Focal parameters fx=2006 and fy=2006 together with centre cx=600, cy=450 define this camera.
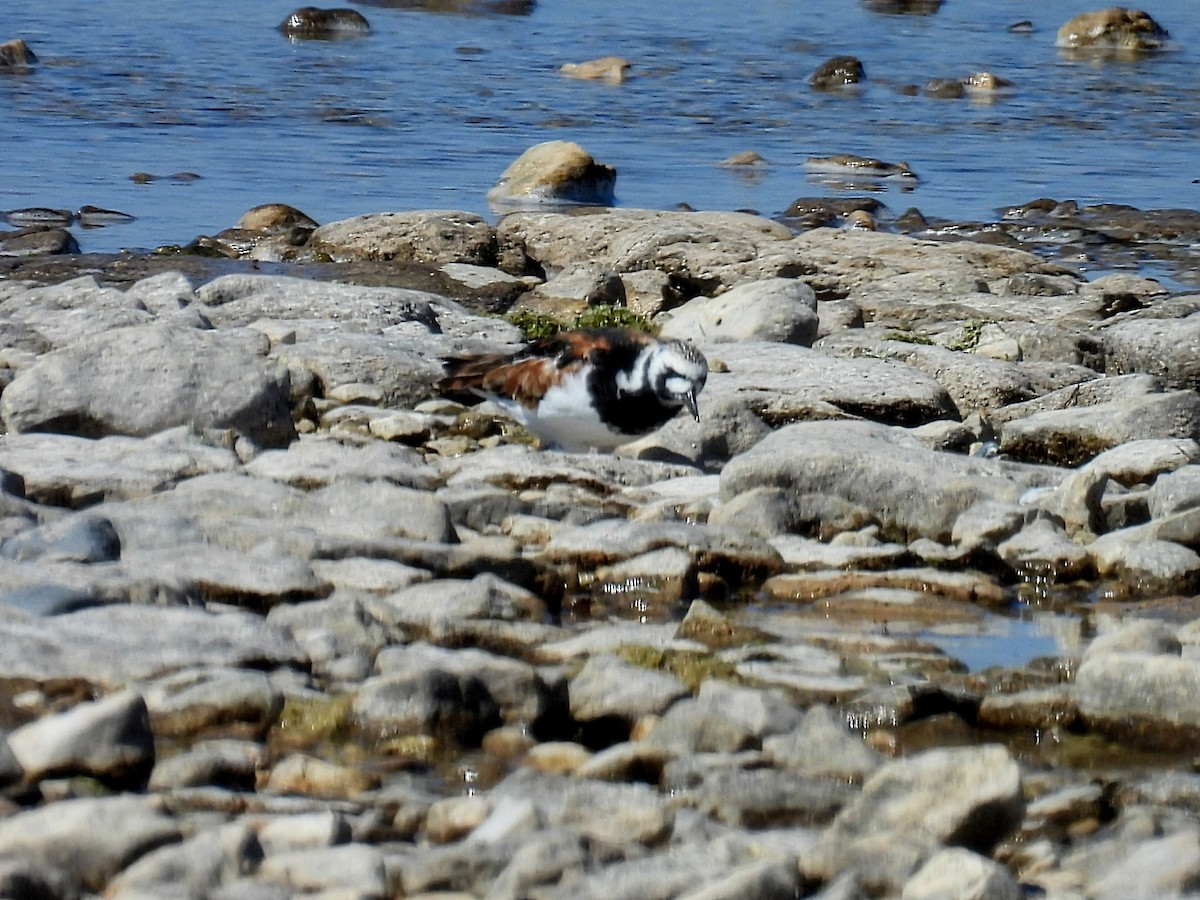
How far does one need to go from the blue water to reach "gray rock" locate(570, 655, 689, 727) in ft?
45.0

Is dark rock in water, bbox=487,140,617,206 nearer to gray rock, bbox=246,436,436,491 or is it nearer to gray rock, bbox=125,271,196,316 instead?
gray rock, bbox=125,271,196,316

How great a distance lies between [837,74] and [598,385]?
27259 millimetres

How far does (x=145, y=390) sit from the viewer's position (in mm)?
9695

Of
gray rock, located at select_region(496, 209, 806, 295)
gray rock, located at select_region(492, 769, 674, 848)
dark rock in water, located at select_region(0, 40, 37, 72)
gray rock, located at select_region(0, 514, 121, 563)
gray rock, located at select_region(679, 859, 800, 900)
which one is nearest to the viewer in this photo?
gray rock, located at select_region(679, 859, 800, 900)

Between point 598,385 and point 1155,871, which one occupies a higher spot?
point 1155,871

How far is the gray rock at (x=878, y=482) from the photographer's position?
8.49 meters

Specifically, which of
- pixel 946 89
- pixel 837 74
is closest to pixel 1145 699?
pixel 946 89

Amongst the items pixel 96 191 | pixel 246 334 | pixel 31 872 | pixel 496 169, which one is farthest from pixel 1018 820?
pixel 496 169

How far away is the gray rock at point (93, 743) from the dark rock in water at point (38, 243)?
1350 centimetres

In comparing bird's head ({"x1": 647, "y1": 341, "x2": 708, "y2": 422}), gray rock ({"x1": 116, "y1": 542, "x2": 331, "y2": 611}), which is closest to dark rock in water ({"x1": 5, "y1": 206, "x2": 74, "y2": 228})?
bird's head ({"x1": 647, "y1": 341, "x2": 708, "y2": 422})

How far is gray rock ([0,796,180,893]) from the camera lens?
447 cm

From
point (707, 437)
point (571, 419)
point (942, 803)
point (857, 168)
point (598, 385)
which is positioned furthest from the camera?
point (857, 168)

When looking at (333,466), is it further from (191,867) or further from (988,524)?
(191,867)

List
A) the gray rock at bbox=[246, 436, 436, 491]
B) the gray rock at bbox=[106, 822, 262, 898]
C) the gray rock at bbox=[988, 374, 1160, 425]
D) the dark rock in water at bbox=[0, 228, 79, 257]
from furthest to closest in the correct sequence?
the dark rock in water at bbox=[0, 228, 79, 257] → the gray rock at bbox=[988, 374, 1160, 425] → the gray rock at bbox=[246, 436, 436, 491] → the gray rock at bbox=[106, 822, 262, 898]
